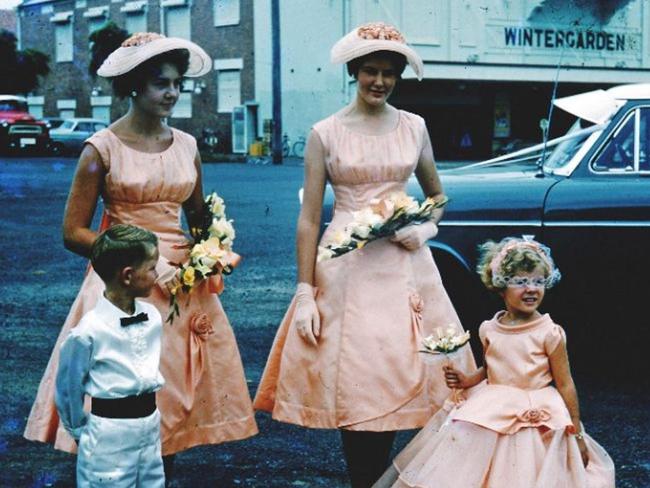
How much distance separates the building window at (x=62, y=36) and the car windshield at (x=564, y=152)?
37.7m

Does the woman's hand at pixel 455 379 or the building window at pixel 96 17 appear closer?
the woman's hand at pixel 455 379

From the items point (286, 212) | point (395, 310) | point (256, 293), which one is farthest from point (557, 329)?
point (286, 212)

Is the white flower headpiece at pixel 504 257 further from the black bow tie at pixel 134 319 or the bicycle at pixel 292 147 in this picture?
the bicycle at pixel 292 147

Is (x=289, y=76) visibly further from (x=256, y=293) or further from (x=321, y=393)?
(x=321, y=393)

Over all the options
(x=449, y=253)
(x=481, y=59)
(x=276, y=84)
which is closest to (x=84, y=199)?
(x=449, y=253)

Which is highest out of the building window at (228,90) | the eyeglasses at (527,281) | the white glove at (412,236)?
the building window at (228,90)

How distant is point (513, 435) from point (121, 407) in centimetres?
139

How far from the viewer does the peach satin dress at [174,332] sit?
407 centimetres

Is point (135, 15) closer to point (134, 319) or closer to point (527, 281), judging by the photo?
point (527, 281)

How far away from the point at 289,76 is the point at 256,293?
88.1 feet

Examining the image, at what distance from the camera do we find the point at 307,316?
4.16 meters

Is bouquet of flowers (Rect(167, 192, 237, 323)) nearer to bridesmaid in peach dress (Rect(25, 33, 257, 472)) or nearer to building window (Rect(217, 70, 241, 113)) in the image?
bridesmaid in peach dress (Rect(25, 33, 257, 472))

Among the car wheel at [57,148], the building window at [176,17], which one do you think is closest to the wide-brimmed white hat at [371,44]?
the car wheel at [57,148]

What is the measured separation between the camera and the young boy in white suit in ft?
11.0
